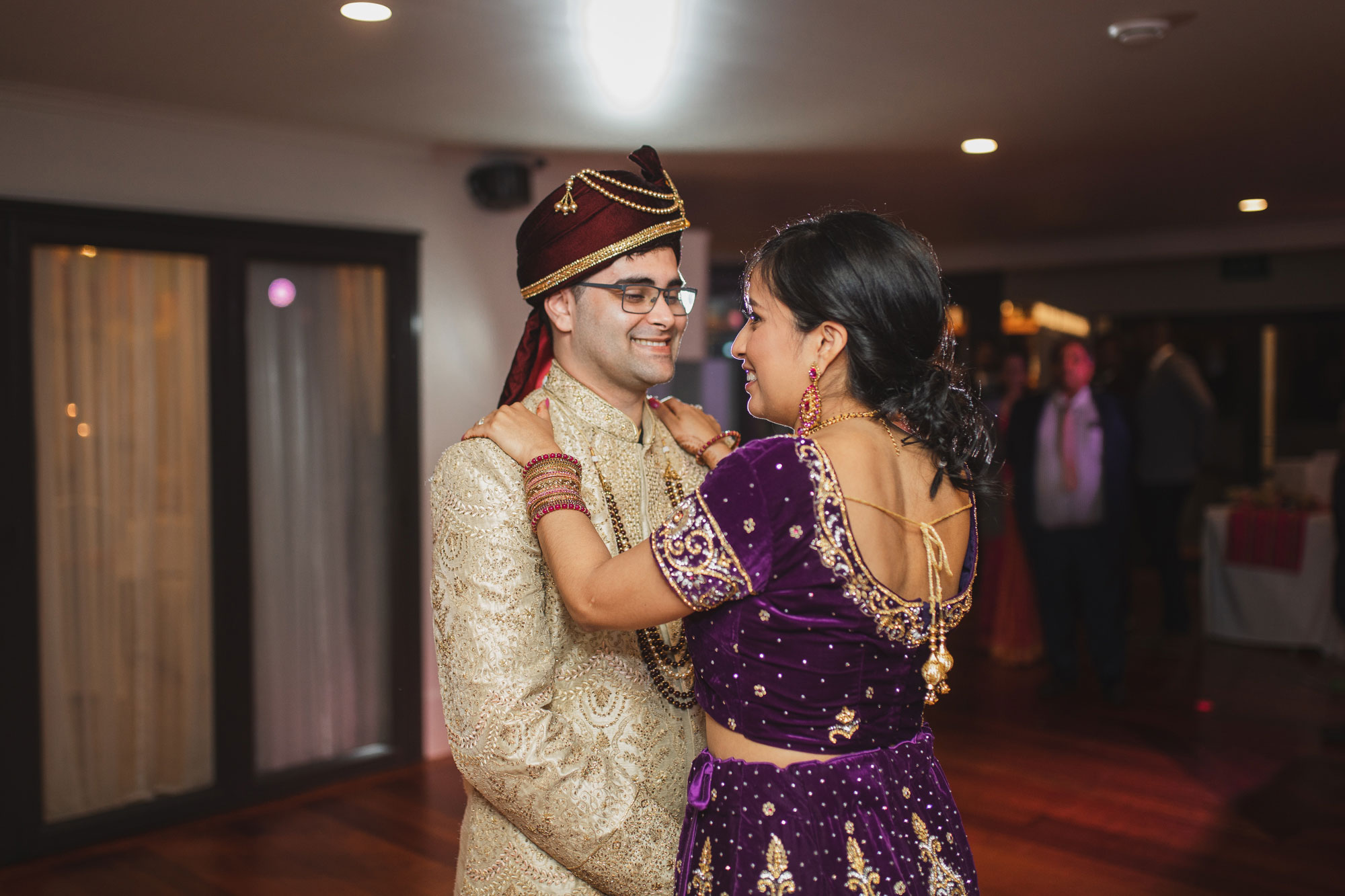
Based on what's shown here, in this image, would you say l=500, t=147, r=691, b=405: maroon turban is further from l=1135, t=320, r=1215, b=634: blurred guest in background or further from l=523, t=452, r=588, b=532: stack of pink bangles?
l=1135, t=320, r=1215, b=634: blurred guest in background

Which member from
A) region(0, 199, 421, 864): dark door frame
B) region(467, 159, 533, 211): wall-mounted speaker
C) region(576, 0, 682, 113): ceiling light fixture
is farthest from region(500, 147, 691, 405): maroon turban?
region(467, 159, 533, 211): wall-mounted speaker

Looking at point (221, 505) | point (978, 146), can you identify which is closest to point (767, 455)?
point (221, 505)

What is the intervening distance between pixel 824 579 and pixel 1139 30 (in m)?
2.48

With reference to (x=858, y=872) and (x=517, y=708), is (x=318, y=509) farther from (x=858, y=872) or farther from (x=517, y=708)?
(x=858, y=872)

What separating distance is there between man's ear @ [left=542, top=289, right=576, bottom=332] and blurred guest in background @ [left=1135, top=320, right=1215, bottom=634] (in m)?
6.06

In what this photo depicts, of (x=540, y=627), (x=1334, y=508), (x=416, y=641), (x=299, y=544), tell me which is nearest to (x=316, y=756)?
(x=416, y=641)

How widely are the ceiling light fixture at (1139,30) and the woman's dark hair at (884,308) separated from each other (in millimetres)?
2102

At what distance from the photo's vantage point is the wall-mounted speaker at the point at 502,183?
4.66 m

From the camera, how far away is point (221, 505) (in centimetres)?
418

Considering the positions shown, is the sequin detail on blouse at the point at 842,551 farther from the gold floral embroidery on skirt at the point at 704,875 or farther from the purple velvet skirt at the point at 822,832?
the gold floral embroidery on skirt at the point at 704,875

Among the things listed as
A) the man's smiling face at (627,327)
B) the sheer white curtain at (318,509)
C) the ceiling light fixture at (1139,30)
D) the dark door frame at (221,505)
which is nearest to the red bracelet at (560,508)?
the man's smiling face at (627,327)

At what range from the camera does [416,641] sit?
4734mm

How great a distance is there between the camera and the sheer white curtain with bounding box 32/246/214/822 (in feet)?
12.6

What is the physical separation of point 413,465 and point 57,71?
1958mm
